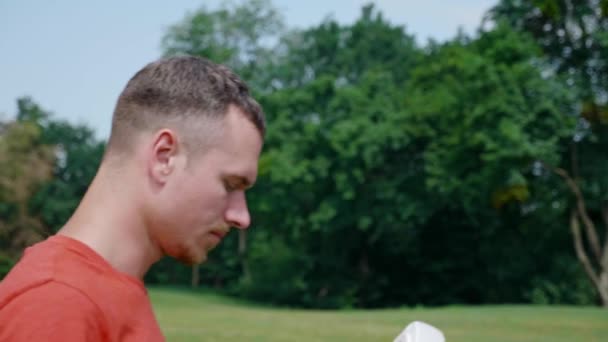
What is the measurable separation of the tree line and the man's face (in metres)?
38.0

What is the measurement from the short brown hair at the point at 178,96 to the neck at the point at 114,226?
83mm

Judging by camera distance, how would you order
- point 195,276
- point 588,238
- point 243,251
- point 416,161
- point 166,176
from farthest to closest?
point 195,276
point 243,251
point 416,161
point 588,238
point 166,176

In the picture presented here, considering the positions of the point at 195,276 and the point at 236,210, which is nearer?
the point at 236,210

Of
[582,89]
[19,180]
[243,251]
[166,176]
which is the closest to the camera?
[166,176]

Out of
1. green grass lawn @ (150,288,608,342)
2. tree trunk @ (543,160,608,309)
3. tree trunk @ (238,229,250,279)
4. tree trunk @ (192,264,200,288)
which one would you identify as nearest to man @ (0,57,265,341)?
green grass lawn @ (150,288,608,342)

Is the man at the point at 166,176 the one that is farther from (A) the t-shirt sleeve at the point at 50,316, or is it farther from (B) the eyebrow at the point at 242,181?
(A) the t-shirt sleeve at the point at 50,316

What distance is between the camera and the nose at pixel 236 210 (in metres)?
1.66

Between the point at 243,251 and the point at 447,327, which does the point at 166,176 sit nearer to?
the point at 447,327

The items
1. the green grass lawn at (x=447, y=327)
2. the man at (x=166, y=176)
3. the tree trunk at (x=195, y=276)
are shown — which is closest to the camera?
the man at (x=166, y=176)

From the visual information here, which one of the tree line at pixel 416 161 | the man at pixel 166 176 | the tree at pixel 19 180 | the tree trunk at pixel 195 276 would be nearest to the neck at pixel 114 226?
the man at pixel 166 176

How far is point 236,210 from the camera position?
1676mm

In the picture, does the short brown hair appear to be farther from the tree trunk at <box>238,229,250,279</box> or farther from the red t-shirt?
the tree trunk at <box>238,229,250,279</box>

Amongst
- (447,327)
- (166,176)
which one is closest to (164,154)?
(166,176)

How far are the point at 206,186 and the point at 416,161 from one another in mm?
47186
